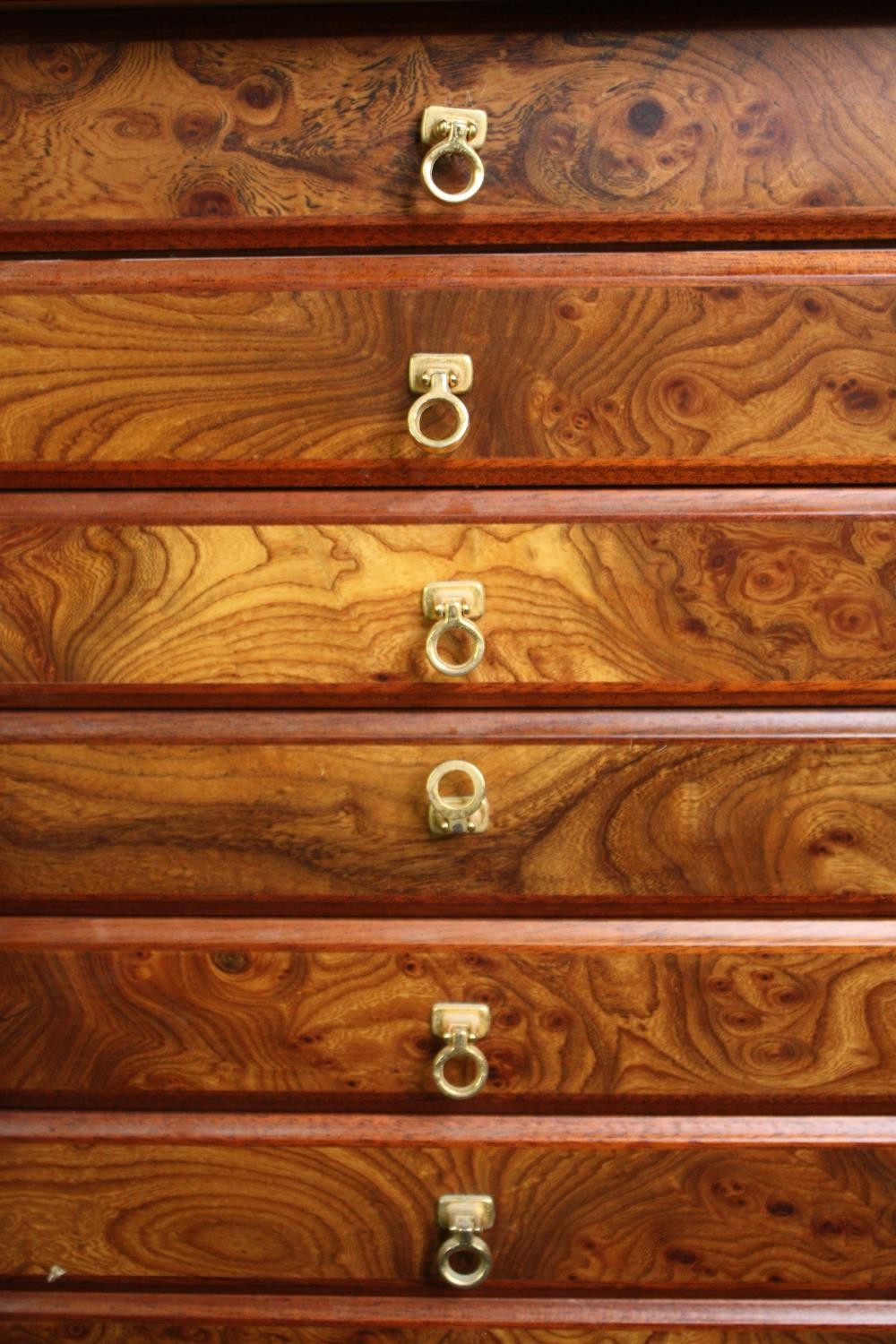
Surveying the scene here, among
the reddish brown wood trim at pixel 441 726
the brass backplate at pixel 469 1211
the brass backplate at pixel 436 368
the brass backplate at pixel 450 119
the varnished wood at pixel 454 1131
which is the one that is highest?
the brass backplate at pixel 450 119

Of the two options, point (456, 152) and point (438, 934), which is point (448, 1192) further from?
point (456, 152)

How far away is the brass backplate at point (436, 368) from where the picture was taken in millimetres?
568

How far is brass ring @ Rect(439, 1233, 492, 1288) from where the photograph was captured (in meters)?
0.65

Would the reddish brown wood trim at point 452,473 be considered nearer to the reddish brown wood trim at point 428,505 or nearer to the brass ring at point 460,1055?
the reddish brown wood trim at point 428,505

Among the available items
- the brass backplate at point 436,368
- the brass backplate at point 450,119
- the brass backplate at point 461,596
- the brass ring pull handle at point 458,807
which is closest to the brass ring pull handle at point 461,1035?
the brass ring pull handle at point 458,807

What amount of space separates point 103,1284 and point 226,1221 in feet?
0.34

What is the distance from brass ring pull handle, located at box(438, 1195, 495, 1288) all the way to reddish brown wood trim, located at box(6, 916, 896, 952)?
0.17m

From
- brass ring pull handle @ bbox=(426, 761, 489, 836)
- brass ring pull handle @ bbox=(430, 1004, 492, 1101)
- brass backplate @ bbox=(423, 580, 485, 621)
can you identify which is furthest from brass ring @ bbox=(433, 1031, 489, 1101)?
brass backplate @ bbox=(423, 580, 485, 621)

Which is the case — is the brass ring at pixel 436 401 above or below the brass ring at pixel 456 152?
below

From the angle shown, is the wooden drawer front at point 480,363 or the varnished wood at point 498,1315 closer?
the wooden drawer front at point 480,363

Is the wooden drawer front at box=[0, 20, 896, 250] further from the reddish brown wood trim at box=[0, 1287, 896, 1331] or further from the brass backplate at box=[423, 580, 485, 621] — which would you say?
the reddish brown wood trim at box=[0, 1287, 896, 1331]

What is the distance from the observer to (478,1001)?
0.64 m

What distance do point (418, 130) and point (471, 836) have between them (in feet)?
1.28

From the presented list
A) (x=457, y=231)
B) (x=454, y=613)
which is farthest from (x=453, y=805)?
(x=457, y=231)
